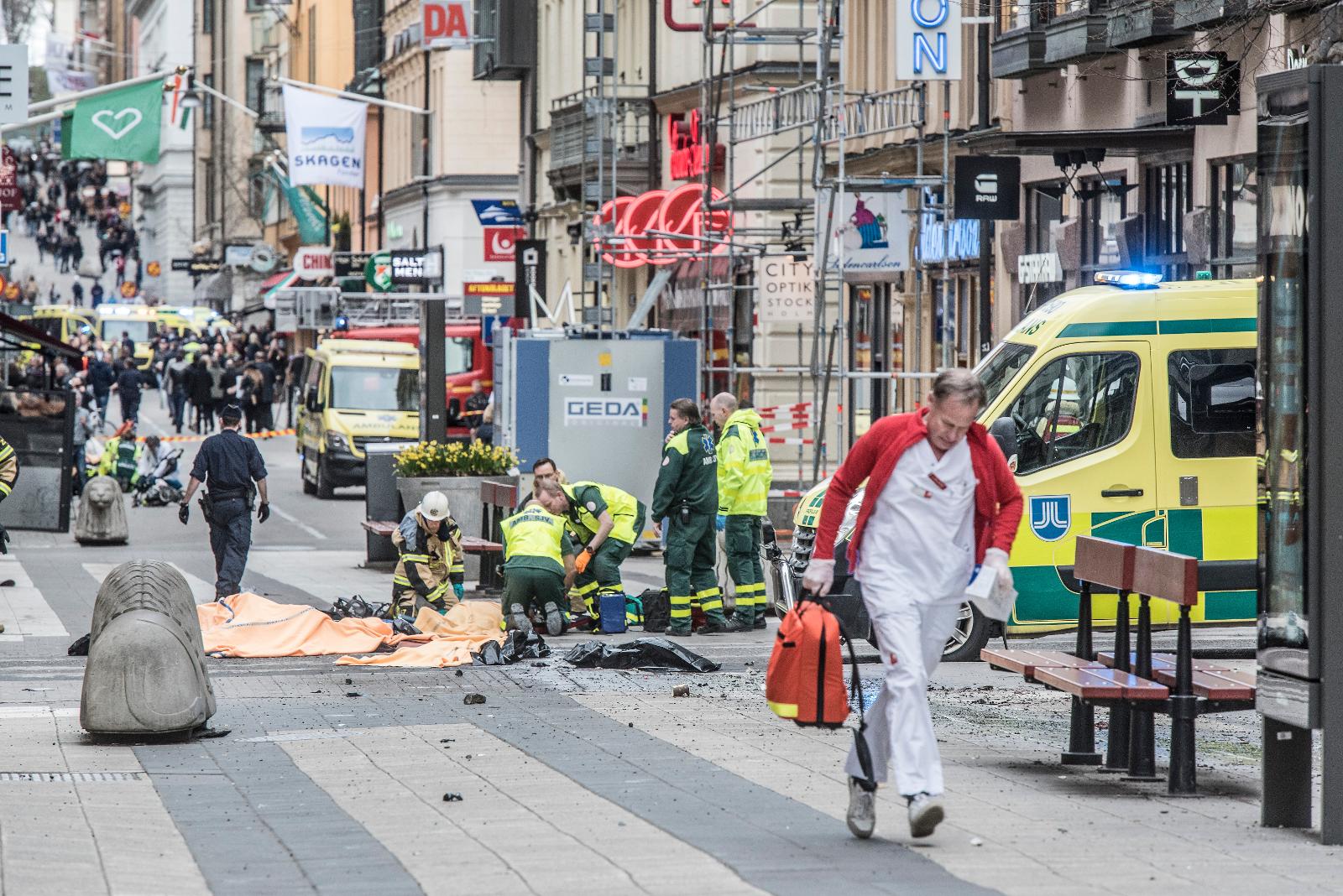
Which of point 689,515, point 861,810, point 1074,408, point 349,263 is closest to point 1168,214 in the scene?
point 689,515

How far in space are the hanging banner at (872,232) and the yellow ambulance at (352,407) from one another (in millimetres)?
11841

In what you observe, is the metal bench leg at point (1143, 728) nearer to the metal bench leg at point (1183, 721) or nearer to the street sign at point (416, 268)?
the metal bench leg at point (1183, 721)

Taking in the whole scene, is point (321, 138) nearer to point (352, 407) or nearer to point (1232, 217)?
point (352, 407)

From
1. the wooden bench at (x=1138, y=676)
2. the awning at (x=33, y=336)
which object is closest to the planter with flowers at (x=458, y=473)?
the awning at (x=33, y=336)

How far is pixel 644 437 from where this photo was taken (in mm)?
23297

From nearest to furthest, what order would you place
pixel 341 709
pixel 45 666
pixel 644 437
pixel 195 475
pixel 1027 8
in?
pixel 341 709 < pixel 45 666 < pixel 195 475 < pixel 644 437 < pixel 1027 8

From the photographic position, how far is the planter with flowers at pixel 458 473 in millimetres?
21969

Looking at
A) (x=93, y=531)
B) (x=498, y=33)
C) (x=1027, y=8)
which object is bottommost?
(x=93, y=531)

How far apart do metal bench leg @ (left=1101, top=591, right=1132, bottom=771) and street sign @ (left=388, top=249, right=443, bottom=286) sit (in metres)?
46.8

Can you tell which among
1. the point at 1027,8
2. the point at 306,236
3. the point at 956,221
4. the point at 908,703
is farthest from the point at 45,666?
the point at 306,236

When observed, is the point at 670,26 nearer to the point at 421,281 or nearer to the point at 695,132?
the point at 695,132

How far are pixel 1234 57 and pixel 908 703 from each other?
13.8 meters

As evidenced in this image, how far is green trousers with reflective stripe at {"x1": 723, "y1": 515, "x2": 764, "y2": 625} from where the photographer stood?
17109 millimetres

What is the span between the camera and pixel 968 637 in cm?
1463
